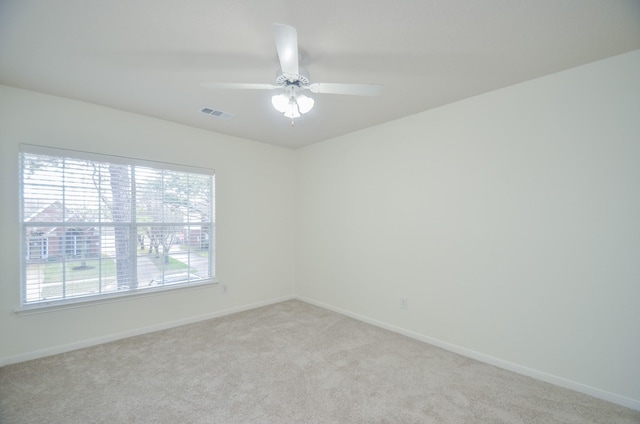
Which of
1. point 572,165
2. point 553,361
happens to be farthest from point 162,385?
point 572,165

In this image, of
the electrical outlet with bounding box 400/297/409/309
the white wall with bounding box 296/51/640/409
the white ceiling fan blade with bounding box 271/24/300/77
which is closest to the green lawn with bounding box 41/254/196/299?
the white ceiling fan blade with bounding box 271/24/300/77

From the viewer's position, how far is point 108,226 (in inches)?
120

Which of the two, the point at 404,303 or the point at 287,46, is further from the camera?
the point at 404,303

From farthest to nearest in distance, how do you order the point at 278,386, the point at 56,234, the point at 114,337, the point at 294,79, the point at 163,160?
the point at 163,160
the point at 114,337
the point at 56,234
the point at 278,386
the point at 294,79

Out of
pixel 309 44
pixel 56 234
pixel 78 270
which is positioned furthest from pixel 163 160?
pixel 309 44

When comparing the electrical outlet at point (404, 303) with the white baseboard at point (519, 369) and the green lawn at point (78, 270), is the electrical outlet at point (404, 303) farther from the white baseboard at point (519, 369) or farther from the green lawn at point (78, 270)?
the green lawn at point (78, 270)

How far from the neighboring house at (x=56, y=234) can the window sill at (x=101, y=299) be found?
455mm

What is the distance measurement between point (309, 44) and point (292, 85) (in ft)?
0.96

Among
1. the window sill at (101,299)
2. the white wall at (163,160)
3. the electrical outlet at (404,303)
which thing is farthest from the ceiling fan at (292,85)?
the window sill at (101,299)

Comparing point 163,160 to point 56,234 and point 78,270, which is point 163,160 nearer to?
point 56,234

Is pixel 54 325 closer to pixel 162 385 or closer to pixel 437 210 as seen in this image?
pixel 162 385

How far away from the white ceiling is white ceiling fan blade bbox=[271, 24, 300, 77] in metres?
0.27

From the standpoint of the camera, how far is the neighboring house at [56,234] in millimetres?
2646

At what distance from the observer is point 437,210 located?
2.98 m
